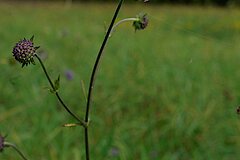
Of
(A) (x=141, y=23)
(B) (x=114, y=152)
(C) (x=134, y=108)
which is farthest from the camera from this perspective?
(C) (x=134, y=108)

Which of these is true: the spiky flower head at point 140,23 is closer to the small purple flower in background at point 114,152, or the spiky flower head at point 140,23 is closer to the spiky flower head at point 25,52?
the spiky flower head at point 25,52

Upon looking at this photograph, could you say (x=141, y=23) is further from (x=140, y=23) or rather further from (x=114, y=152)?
(x=114, y=152)

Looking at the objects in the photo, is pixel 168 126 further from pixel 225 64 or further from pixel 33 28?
pixel 33 28

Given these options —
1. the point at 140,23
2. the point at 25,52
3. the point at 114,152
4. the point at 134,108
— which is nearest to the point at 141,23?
the point at 140,23

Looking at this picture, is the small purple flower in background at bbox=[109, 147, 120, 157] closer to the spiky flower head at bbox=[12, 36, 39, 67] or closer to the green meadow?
the green meadow

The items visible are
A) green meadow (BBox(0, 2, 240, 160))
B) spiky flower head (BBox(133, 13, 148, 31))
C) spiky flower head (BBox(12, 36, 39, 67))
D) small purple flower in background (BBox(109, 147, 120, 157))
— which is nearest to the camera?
spiky flower head (BBox(12, 36, 39, 67))

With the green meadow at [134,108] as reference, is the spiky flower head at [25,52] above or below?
above

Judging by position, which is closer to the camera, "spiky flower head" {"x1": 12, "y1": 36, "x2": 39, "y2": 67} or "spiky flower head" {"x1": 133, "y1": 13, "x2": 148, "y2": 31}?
"spiky flower head" {"x1": 12, "y1": 36, "x2": 39, "y2": 67}

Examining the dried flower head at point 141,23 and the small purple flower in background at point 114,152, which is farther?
the small purple flower in background at point 114,152

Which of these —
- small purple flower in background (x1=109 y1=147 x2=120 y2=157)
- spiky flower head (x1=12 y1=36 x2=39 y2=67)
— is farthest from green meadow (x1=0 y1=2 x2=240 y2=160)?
spiky flower head (x1=12 y1=36 x2=39 y2=67)

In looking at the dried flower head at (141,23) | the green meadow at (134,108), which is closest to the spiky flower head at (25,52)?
the dried flower head at (141,23)

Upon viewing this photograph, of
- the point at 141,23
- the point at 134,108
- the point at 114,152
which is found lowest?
the point at 134,108

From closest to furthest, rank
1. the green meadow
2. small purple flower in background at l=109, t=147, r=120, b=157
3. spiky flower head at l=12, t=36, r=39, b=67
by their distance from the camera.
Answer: spiky flower head at l=12, t=36, r=39, b=67 < small purple flower in background at l=109, t=147, r=120, b=157 < the green meadow
